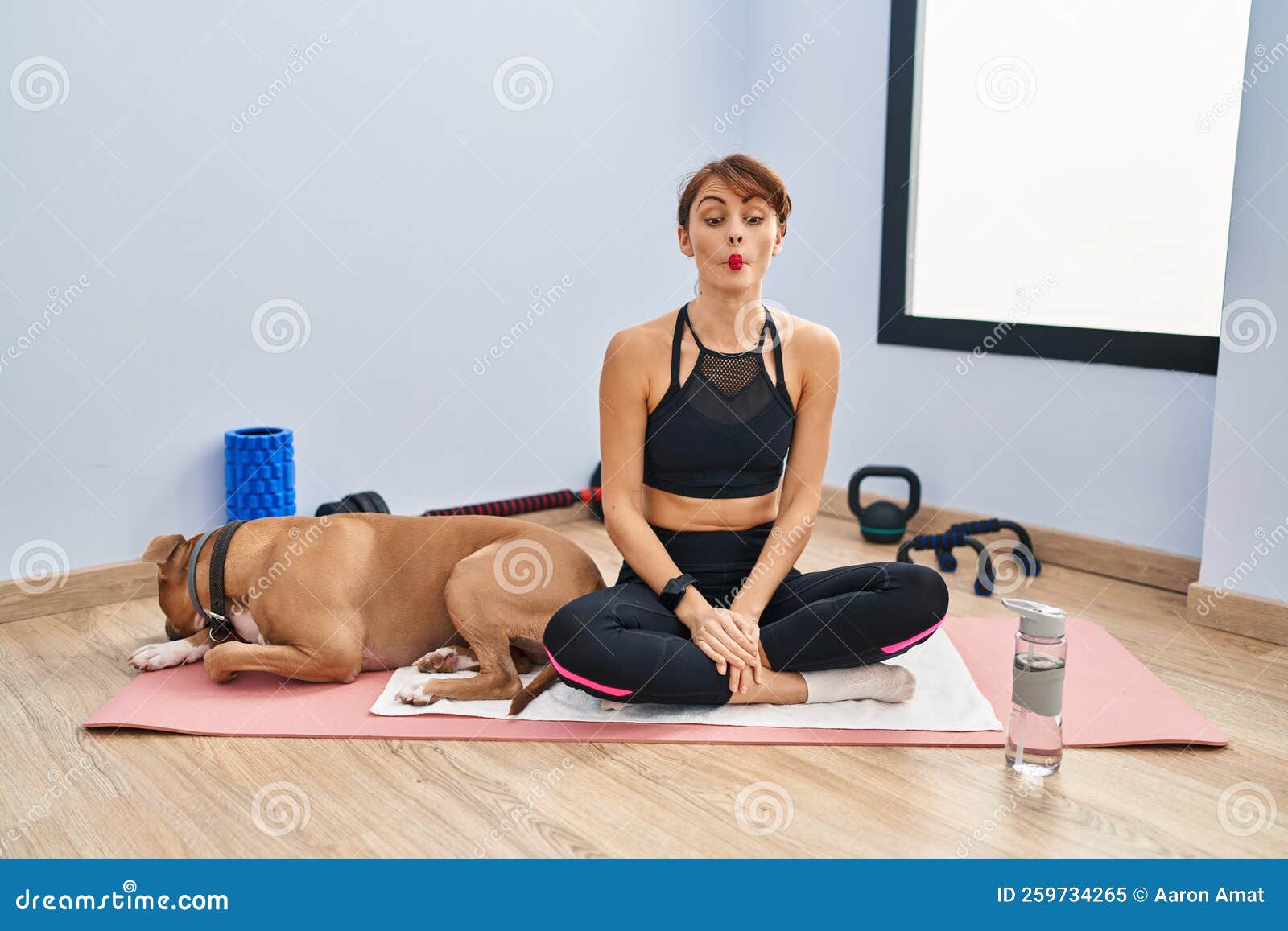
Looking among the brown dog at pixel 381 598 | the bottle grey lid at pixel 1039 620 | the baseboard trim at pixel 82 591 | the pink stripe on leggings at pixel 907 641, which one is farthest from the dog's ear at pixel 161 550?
the bottle grey lid at pixel 1039 620

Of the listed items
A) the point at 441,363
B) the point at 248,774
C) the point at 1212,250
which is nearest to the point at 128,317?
the point at 441,363

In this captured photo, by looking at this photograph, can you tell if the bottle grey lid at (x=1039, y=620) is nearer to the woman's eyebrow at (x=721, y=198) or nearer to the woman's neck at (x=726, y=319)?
the woman's neck at (x=726, y=319)

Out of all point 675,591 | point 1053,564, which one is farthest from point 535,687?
point 1053,564

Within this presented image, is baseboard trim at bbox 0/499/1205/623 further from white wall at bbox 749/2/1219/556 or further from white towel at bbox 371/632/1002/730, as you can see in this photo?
A: white towel at bbox 371/632/1002/730

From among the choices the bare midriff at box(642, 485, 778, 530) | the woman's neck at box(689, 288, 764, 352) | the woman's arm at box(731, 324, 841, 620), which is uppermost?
the woman's neck at box(689, 288, 764, 352)

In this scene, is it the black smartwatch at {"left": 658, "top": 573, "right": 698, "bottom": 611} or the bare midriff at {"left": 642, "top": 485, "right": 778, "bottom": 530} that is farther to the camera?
the bare midriff at {"left": 642, "top": 485, "right": 778, "bottom": 530}

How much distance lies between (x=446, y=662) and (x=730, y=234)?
0.96 meters

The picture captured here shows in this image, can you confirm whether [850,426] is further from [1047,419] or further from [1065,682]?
[1065,682]

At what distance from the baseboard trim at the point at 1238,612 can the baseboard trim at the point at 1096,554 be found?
108mm

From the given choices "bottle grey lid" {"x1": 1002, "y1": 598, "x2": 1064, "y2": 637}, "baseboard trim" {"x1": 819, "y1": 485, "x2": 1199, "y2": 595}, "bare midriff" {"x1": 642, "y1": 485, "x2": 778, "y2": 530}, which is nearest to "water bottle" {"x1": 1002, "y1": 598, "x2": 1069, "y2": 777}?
"bottle grey lid" {"x1": 1002, "y1": 598, "x2": 1064, "y2": 637}

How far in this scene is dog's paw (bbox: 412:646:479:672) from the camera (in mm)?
2184

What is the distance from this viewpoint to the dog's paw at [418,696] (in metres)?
2.03

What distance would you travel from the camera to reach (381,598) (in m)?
2.17

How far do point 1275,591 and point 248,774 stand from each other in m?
2.13
